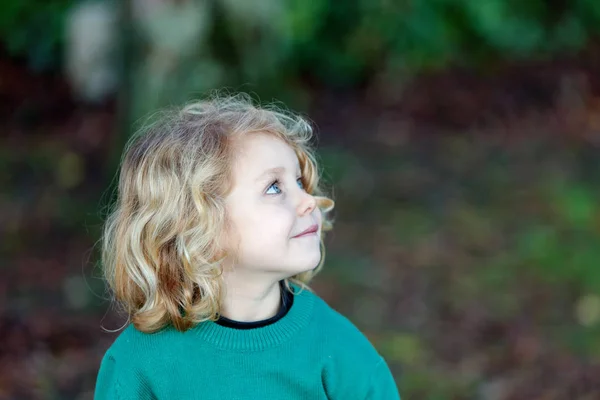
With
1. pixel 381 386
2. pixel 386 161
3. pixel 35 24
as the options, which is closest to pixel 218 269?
pixel 381 386

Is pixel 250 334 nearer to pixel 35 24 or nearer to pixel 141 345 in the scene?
pixel 141 345

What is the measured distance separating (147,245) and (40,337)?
188cm

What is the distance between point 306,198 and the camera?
1.88 metres

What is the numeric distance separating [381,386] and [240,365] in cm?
35

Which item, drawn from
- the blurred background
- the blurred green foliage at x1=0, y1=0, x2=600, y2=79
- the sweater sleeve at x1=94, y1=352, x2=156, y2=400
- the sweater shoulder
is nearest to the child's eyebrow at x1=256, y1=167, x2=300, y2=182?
the sweater shoulder

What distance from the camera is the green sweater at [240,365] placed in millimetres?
1848

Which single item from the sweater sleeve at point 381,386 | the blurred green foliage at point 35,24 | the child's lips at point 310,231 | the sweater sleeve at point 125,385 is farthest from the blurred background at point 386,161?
the child's lips at point 310,231

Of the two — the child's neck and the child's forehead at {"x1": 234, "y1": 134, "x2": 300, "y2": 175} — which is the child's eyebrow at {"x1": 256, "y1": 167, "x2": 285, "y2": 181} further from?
the child's neck

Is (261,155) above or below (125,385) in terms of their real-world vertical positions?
above

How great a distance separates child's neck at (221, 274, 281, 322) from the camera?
193cm

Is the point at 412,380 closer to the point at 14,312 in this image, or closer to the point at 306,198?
the point at 306,198

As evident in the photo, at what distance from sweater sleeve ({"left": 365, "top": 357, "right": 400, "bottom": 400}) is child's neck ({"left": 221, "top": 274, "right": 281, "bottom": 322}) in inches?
11.5

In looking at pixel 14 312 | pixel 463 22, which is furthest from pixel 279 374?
pixel 463 22

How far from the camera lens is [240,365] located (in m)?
1.85
